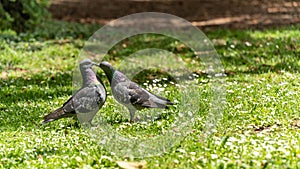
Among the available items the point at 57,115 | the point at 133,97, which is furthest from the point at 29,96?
the point at 133,97

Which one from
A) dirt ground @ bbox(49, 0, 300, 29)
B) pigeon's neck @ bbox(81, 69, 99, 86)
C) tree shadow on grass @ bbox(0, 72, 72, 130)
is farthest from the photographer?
dirt ground @ bbox(49, 0, 300, 29)

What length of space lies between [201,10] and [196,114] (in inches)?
550

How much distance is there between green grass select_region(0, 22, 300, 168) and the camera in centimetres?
560

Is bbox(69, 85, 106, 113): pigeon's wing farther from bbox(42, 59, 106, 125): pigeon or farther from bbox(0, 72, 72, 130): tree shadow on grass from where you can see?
bbox(0, 72, 72, 130): tree shadow on grass

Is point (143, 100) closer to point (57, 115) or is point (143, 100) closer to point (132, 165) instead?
point (57, 115)

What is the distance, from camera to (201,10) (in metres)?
20.7

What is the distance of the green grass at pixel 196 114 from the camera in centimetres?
560

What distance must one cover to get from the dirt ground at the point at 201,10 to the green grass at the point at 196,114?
4.28 m

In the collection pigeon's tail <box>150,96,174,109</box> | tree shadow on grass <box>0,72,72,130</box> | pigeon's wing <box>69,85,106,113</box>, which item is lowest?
tree shadow on grass <box>0,72,72,130</box>

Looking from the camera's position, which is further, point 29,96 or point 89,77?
point 29,96

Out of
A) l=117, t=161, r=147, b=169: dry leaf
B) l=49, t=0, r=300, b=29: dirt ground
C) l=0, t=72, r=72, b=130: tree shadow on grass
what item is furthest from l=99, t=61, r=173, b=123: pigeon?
l=49, t=0, r=300, b=29: dirt ground

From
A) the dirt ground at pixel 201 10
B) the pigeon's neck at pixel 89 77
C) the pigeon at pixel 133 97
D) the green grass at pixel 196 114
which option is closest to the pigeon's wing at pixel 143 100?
the pigeon at pixel 133 97

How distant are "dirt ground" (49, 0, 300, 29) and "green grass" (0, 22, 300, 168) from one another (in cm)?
428

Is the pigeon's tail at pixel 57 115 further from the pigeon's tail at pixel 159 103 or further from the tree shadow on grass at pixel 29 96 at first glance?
→ the pigeon's tail at pixel 159 103
